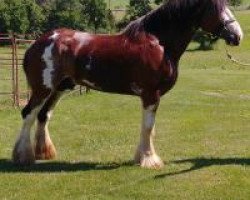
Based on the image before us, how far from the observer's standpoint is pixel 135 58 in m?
7.66

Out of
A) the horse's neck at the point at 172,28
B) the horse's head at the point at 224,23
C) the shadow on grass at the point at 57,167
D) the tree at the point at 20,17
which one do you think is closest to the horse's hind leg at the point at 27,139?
the shadow on grass at the point at 57,167

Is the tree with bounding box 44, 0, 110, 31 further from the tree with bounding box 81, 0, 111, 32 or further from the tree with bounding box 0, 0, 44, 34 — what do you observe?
the tree with bounding box 0, 0, 44, 34

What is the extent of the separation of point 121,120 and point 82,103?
345cm

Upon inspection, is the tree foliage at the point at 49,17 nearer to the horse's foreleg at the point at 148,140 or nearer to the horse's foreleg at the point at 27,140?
the horse's foreleg at the point at 27,140

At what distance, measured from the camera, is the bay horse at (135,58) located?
25.1ft

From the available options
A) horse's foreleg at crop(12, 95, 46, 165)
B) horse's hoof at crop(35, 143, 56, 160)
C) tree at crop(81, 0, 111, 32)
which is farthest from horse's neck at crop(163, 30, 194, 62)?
tree at crop(81, 0, 111, 32)

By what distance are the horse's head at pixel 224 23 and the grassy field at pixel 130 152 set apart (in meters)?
1.75

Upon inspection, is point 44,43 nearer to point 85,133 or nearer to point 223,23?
point 223,23

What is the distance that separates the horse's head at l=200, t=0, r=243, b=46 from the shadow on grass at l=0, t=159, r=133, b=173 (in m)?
2.20

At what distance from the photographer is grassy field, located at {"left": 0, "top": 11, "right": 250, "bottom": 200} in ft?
22.5

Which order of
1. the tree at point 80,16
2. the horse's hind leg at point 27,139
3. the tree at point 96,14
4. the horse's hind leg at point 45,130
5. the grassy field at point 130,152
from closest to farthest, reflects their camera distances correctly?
the grassy field at point 130,152
the horse's hind leg at point 27,139
the horse's hind leg at point 45,130
the tree at point 80,16
the tree at point 96,14

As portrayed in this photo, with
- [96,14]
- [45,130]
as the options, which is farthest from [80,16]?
[45,130]

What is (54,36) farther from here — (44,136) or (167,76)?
(167,76)

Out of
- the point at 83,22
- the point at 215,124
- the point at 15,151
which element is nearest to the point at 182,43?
the point at 15,151
